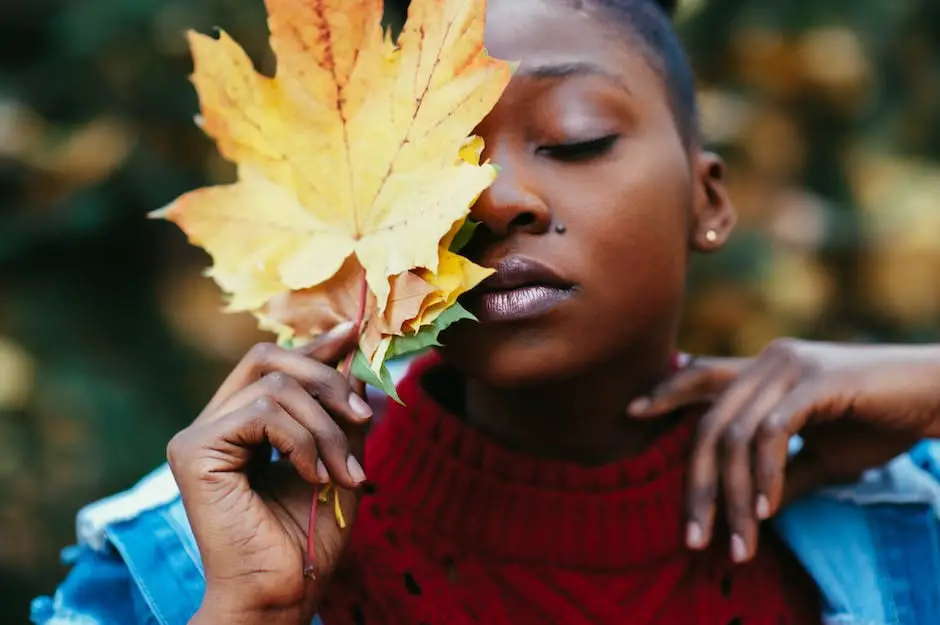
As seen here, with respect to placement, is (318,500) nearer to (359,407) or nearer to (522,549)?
(359,407)

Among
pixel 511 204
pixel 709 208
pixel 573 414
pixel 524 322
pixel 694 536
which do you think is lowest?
pixel 694 536

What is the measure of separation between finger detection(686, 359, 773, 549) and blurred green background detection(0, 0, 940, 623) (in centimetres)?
75

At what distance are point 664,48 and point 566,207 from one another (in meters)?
0.31

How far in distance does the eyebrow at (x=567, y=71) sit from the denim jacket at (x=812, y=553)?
22.8 inches

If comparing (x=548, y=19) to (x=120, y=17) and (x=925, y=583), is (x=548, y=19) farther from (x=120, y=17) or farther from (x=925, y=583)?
(x=120, y=17)

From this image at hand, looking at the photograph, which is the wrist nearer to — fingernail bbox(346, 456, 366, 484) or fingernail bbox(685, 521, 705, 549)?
fingernail bbox(346, 456, 366, 484)

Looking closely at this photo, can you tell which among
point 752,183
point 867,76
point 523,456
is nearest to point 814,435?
point 523,456

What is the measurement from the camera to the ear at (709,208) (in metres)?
1.29

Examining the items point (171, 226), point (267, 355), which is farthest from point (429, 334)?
point (171, 226)

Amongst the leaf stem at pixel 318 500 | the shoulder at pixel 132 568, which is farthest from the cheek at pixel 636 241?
the shoulder at pixel 132 568

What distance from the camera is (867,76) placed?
2094 millimetres

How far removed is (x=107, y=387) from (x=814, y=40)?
1.45 meters

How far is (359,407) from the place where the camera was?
993mm

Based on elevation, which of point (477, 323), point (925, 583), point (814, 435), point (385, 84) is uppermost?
point (385, 84)
